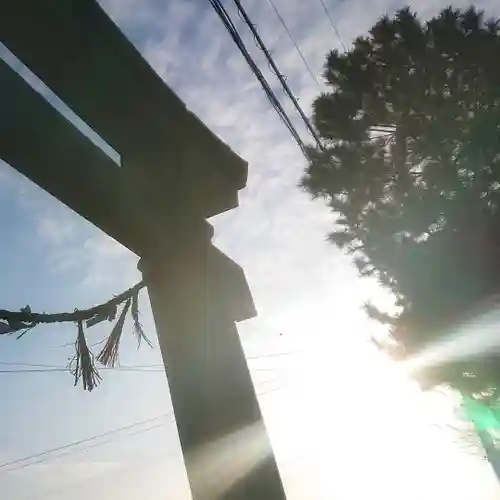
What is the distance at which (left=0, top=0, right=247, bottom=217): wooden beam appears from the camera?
3.27 feet

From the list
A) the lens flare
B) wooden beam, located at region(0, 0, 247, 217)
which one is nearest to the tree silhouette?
the lens flare

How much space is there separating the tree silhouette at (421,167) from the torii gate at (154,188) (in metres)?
7.62

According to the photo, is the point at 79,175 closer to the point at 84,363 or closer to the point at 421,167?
the point at 84,363

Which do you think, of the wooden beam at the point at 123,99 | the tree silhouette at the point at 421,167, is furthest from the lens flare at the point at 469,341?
the wooden beam at the point at 123,99

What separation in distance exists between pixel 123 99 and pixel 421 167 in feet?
28.7

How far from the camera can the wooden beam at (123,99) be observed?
1.00 meters

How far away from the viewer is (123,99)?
1121mm

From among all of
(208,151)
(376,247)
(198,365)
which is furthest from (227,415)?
(376,247)

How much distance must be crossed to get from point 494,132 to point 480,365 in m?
4.00

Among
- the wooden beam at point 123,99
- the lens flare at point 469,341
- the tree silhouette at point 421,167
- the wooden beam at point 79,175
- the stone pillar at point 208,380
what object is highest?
the tree silhouette at point 421,167

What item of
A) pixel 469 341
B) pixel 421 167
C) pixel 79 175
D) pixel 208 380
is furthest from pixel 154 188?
pixel 421 167

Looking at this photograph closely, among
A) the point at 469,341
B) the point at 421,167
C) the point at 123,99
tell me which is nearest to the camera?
the point at 123,99

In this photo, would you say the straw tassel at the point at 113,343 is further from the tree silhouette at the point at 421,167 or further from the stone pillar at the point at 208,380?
the tree silhouette at the point at 421,167

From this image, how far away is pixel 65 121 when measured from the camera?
1.02m
